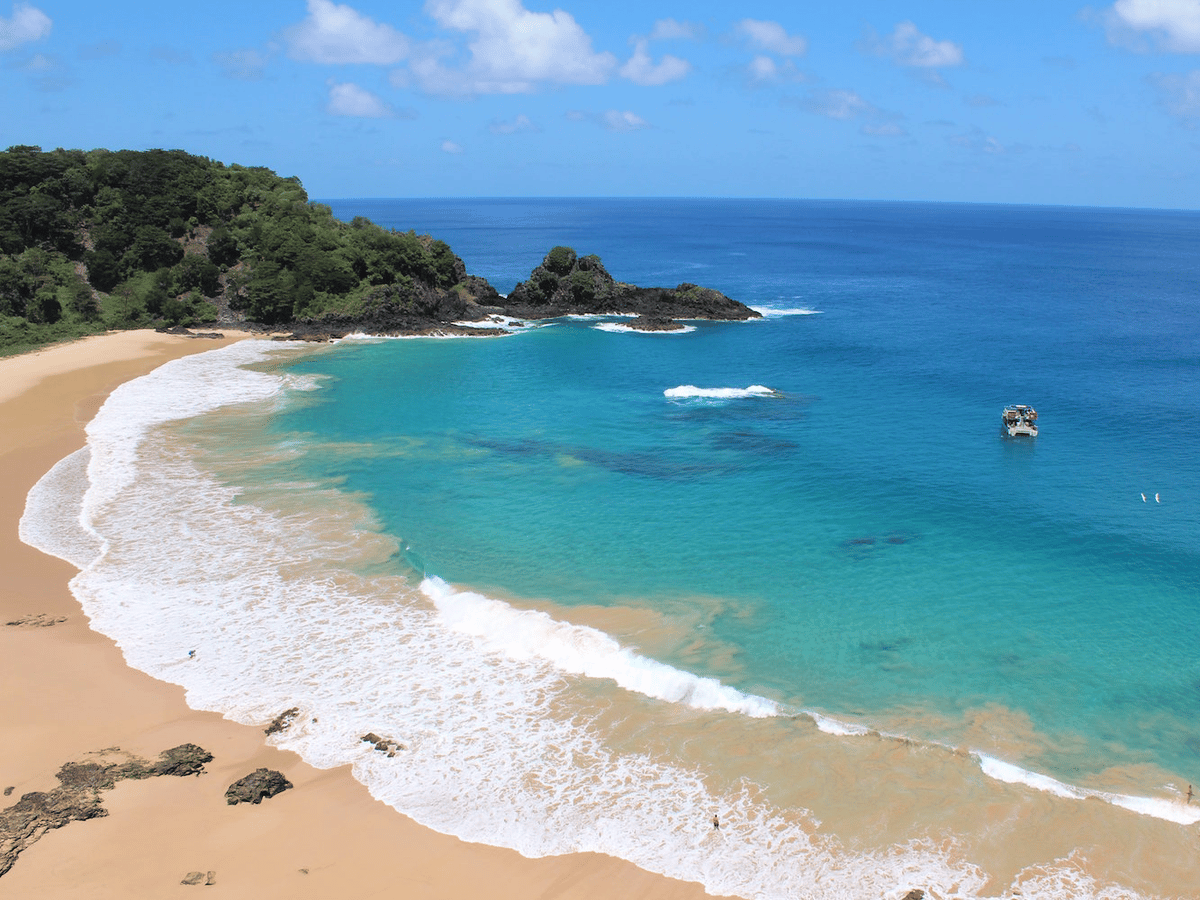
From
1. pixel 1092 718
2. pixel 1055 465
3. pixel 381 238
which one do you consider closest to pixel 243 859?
pixel 1092 718

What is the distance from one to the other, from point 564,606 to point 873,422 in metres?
26.8

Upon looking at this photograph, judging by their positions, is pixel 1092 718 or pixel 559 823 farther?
pixel 1092 718

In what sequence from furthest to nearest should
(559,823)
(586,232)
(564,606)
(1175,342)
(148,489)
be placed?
1. (586,232)
2. (1175,342)
3. (148,489)
4. (564,606)
5. (559,823)

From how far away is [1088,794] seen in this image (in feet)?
56.5

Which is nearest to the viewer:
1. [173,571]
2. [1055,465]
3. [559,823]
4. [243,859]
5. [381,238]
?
[243,859]

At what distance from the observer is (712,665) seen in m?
21.7

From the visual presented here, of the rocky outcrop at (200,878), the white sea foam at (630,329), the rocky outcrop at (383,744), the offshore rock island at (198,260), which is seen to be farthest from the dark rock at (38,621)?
the white sea foam at (630,329)

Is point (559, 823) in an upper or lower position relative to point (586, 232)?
lower

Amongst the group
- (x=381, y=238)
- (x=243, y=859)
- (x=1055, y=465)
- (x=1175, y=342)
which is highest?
(x=381, y=238)

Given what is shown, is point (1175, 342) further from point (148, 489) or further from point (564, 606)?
point (148, 489)

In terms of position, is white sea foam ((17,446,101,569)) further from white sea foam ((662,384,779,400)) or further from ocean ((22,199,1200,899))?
white sea foam ((662,384,779,400))

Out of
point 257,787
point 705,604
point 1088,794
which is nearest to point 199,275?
point 705,604

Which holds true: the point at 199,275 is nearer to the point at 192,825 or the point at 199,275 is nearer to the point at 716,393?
the point at 716,393

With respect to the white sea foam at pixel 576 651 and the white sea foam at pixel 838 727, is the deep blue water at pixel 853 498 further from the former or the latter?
the white sea foam at pixel 576 651
